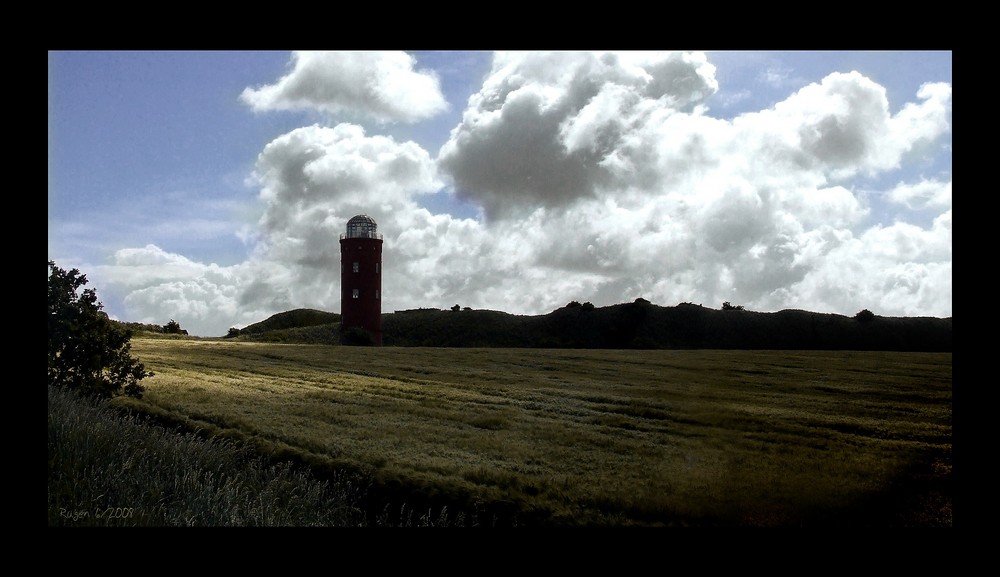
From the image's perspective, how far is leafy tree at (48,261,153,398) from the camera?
42.2ft

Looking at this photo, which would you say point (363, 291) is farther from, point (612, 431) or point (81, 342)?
point (612, 431)

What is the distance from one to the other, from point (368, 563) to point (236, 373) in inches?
677

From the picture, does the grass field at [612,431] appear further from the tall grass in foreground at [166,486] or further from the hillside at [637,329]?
the hillside at [637,329]

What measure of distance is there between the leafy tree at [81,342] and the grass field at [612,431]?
874 mm

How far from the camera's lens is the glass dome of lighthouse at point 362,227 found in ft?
102

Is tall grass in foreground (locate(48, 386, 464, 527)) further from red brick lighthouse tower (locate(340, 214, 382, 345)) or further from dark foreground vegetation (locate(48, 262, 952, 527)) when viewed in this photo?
red brick lighthouse tower (locate(340, 214, 382, 345))

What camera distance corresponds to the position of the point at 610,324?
39656 millimetres

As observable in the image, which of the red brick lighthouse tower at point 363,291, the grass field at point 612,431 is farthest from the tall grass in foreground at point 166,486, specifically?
the red brick lighthouse tower at point 363,291

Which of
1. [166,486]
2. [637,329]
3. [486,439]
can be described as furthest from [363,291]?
[166,486]

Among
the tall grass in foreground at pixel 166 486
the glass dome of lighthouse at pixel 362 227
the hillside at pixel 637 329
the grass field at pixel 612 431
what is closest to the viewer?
the tall grass in foreground at pixel 166 486

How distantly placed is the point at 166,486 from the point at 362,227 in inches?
953
